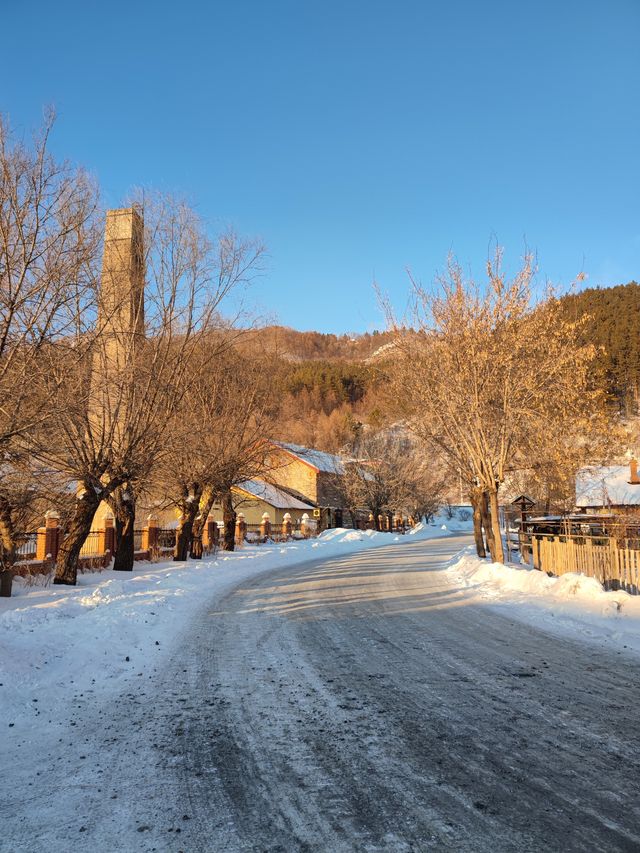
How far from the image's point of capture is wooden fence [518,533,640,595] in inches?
495

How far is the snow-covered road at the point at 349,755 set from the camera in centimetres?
340

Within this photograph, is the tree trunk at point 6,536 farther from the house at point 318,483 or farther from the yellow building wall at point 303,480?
the yellow building wall at point 303,480

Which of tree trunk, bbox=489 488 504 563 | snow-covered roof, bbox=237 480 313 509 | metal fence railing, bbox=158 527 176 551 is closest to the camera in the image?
tree trunk, bbox=489 488 504 563

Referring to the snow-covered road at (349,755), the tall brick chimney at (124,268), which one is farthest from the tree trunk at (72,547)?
the snow-covered road at (349,755)

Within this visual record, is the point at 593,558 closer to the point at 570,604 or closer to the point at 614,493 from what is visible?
the point at 570,604

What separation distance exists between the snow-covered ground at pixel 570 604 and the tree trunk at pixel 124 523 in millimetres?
10776

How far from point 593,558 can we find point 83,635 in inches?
441

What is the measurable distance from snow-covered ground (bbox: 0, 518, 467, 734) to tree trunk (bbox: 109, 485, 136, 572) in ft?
6.89

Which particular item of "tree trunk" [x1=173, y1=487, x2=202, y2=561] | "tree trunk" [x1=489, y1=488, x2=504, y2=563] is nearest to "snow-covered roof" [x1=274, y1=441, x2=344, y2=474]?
"tree trunk" [x1=173, y1=487, x2=202, y2=561]

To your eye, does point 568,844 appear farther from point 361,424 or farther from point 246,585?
point 361,424

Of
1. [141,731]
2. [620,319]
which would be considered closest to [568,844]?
[141,731]

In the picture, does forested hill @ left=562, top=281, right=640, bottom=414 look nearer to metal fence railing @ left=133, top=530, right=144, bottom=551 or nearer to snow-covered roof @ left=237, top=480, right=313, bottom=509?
snow-covered roof @ left=237, top=480, right=313, bottom=509

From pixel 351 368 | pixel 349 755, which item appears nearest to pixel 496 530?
pixel 349 755

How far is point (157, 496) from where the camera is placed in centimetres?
2617
